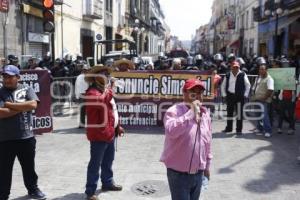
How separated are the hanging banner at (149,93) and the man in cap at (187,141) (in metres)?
6.60

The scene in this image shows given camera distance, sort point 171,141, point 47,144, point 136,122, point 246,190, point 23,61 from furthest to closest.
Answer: point 23,61, point 136,122, point 47,144, point 246,190, point 171,141

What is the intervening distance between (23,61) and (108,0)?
1920cm

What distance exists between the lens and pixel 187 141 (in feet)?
12.3

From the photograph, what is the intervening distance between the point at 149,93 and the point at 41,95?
9.08ft

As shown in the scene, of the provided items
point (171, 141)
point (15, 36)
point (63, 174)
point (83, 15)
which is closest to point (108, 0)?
point (83, 15)

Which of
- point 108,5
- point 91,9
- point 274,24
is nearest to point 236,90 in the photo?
point 91,9

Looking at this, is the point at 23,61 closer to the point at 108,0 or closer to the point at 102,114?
the point at 102,114

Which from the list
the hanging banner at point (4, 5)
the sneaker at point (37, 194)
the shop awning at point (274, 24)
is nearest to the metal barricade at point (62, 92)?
the hanging banner at point (4, 5)

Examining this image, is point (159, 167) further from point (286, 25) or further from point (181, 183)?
point (286, 25)

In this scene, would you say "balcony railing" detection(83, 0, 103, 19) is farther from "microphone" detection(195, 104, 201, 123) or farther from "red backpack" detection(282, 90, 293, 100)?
"microphone" detection(195, 104, 201, 123)

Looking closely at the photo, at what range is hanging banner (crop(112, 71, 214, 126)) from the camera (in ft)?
34.3

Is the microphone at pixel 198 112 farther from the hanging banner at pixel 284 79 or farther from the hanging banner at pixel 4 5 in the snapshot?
the hanging banner at pixel 4 5

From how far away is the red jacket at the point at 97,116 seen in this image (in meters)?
5.30

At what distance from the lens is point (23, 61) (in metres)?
16.5
